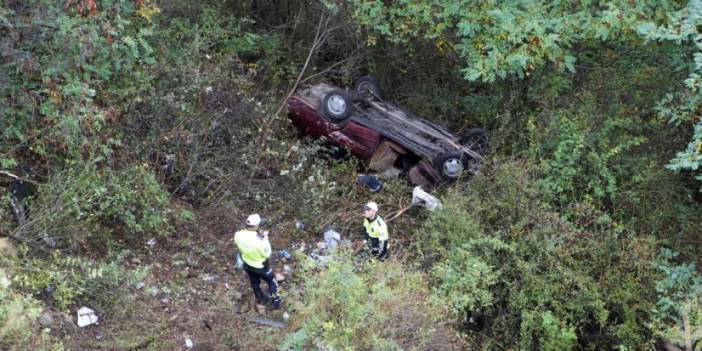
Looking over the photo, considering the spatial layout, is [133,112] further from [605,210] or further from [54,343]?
[605,210]

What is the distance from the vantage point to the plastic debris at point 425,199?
1009 cm

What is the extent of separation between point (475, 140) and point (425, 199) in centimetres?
165

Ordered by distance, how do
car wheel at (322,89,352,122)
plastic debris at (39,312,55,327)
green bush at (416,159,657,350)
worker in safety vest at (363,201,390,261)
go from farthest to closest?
car wheel at (322,89,352,122) → worker in safety vest at (363,201,390,261) → green bush at (416,159,657,350) → plastic debris at (39,312,55,327)

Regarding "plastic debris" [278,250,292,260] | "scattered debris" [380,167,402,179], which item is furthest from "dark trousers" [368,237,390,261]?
"scattered debris" [380,167,402,179]

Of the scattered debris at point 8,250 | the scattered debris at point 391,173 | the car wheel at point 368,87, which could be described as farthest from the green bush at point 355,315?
the car wheel at point 368,87

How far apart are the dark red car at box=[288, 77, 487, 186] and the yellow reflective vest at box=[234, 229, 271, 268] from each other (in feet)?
11.2

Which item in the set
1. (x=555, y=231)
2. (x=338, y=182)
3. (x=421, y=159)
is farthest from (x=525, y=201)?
(x=338, y=182)

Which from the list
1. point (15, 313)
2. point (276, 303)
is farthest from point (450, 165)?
point (15, 313)

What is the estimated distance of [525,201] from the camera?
9.27 metres

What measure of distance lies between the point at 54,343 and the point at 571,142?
6640 millimetres

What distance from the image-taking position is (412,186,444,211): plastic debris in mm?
10094

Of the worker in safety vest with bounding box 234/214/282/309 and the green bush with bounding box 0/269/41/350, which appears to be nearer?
the green bush with bounding box 0/269/41/350

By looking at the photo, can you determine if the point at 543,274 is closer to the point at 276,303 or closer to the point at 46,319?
the point at 276,303

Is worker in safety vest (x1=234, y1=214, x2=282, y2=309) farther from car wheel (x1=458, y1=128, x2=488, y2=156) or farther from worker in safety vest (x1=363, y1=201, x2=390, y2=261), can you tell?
car wheel (x1=458, y1=128, x2=488, y2=156)
